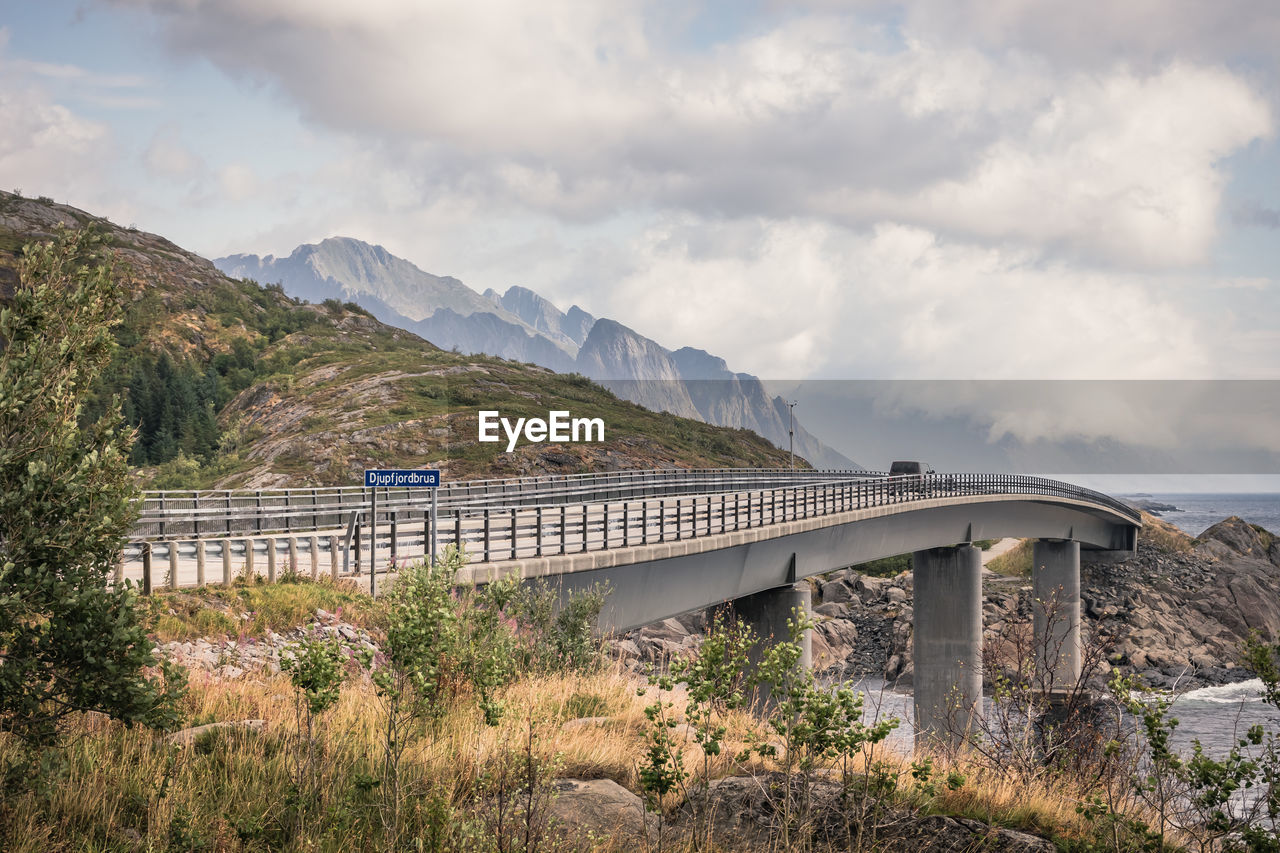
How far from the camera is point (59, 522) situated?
7.09 m

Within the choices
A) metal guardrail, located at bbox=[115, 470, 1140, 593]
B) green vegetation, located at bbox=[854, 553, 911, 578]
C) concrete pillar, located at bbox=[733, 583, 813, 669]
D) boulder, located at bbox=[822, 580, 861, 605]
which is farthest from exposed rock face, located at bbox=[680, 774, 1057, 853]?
green vegetation, located at bbox=[854, 553, 911, 578]

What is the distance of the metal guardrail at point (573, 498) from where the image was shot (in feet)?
83.3

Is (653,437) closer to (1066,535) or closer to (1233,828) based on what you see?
(1066,535)

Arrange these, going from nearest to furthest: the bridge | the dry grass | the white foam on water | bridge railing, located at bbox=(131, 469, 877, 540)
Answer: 1. the bridge
2. bridge railing, located at bbox=(131, 469, 877, 540)
3. the white foam on water
4. the dry grass

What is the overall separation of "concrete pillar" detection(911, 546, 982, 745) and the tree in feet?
121

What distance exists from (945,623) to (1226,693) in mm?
16210

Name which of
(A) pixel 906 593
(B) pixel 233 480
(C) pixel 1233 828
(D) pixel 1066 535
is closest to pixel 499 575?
(C) pixel 1233 828

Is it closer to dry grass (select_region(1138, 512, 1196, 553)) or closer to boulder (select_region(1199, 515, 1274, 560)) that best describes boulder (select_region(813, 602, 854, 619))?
dry grass (select_region(1138, 512, 1196, 553))

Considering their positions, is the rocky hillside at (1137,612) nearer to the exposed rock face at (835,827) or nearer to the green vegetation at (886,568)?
the green vegetation at (886,568)

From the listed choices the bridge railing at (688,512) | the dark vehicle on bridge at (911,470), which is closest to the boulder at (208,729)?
the bridge railing at (688,512)

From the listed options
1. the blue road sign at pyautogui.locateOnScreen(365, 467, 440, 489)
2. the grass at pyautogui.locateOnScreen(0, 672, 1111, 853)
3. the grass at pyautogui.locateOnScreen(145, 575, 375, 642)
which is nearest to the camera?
the grass at pyautogui.locateOnScreen(0, 672, 1111, 853)

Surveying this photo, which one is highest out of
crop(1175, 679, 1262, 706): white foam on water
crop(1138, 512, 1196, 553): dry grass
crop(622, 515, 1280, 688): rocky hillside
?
crop(1138, 512, 1196, 553): dry grass

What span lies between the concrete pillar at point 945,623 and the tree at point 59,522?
121 ft

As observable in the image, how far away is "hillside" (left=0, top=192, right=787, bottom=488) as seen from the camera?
2552 inches
